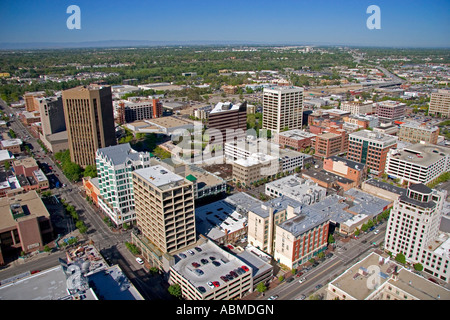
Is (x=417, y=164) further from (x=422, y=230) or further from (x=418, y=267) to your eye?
(x=418, y=267)

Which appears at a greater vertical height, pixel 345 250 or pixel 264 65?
pixel 264 65

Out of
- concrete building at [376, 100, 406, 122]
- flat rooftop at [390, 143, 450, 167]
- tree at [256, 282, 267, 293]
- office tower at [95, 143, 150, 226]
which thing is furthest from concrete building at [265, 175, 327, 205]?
concrete building at [376, 100, 406, 122]

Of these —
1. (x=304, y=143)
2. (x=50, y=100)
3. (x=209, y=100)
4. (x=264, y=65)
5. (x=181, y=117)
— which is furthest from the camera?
(x=264, y=65)

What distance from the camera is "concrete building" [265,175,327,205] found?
1069 inches

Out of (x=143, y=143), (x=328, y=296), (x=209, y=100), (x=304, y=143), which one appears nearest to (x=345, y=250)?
(x=328, y=296)

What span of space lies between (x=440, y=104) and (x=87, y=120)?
59.1 meters

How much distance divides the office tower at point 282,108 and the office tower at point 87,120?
2170 cm

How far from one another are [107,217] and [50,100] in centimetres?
2671

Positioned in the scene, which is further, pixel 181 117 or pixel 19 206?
pixel 181 117

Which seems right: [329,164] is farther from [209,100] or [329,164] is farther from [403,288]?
[209,100]

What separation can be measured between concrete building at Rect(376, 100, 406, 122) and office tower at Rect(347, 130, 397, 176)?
2033cm

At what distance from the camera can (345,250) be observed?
22406mm

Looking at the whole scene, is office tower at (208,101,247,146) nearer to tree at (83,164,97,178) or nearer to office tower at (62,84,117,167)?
office tower at (62,84,117,167)

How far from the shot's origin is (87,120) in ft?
110
